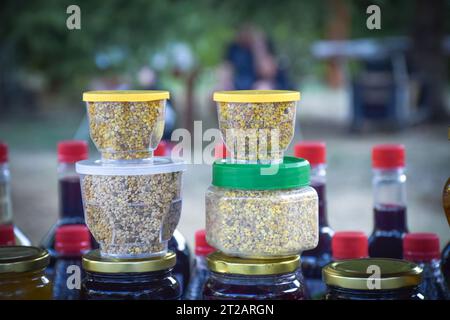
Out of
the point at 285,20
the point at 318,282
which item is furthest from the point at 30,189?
the point at 318,282

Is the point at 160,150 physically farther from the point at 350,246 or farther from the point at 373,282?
the point at 373,282

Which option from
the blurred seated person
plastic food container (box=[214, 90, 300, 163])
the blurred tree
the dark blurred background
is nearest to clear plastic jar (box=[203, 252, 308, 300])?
plastic food container (box=[214, 90, 300, 163])

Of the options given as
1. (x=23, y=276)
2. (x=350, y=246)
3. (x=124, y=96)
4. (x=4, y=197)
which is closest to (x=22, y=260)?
(x=23, y=276)

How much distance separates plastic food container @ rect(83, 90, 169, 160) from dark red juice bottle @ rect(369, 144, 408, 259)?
0.41m

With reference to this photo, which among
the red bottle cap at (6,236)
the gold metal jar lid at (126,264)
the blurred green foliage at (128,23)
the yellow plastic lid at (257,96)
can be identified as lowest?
the red bottle cap at (6,236)

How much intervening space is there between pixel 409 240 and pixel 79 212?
556mm

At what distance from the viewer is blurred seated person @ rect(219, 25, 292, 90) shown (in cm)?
698

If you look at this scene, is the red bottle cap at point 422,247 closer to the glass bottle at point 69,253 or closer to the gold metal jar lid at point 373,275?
the gold metal jar lid at point 373,275

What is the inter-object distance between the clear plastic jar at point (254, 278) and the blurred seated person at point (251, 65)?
19.5 ft

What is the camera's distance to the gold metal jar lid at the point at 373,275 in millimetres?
916

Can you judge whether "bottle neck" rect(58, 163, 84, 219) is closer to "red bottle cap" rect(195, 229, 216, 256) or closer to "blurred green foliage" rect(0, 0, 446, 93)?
"red bottle cap" rect(195, 229, 216, 256)

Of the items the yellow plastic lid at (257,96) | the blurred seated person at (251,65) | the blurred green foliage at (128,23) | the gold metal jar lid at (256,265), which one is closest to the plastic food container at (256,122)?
the yellow plastic lid at (257,96)
